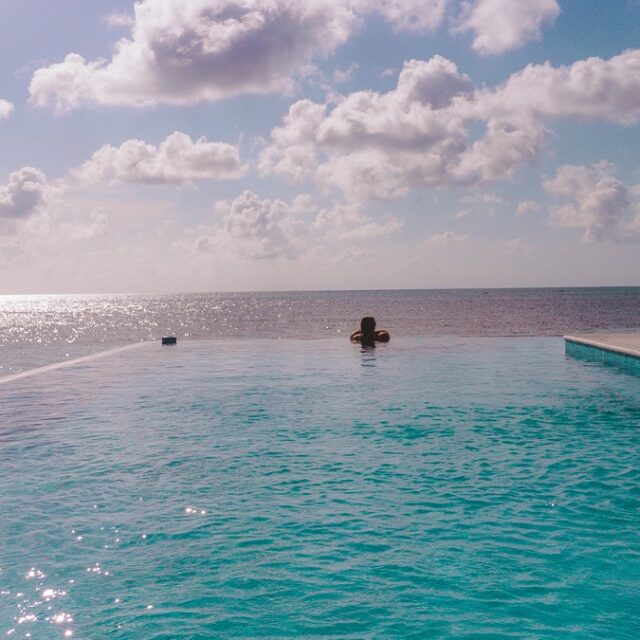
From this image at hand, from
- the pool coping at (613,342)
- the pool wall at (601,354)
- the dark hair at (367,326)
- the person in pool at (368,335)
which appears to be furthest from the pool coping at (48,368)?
the pool coping at (613,342)

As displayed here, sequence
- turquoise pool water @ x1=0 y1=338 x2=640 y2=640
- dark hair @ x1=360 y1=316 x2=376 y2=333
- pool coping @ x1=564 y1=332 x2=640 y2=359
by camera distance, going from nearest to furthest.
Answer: turquoise pool water @ x1=0 y1=338 x2=640 y2=640 → pool coping @ x1=564 y1=332 x2=640 y2=359 → dark hair @ x1=360 y1=316 x2=376 y2=333

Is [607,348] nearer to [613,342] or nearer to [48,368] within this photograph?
[613,342]

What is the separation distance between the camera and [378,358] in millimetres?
24375

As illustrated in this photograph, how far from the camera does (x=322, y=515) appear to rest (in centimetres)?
795

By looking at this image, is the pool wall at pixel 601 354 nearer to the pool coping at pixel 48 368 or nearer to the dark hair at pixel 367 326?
the dark hair at pixel 367 326

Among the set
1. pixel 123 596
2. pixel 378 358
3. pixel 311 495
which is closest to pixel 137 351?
pixel 378 358

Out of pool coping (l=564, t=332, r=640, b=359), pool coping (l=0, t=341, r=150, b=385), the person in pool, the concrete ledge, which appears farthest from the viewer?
the person in pool

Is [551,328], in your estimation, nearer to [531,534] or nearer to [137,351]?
[137,351]

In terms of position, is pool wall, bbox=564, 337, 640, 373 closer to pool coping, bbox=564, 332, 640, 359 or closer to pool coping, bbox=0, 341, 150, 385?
pool coping, bbox=564, 332, 640, 359

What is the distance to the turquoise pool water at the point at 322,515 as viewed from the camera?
562 centimetres

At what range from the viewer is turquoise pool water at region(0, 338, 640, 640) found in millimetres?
5621

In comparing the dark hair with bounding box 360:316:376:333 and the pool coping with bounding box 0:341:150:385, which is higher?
the dark hair with bounding box 360:316:376:333

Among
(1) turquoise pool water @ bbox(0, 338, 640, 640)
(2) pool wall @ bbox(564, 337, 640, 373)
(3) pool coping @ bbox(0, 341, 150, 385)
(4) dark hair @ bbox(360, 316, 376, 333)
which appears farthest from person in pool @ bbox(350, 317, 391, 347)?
(1) turquoise pool water @ bbox(0, 338, 640, 640)

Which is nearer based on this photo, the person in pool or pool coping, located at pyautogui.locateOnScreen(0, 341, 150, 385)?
pool coping, located at pyautogui.locateOnScreen(0, 341, 150, 385)
